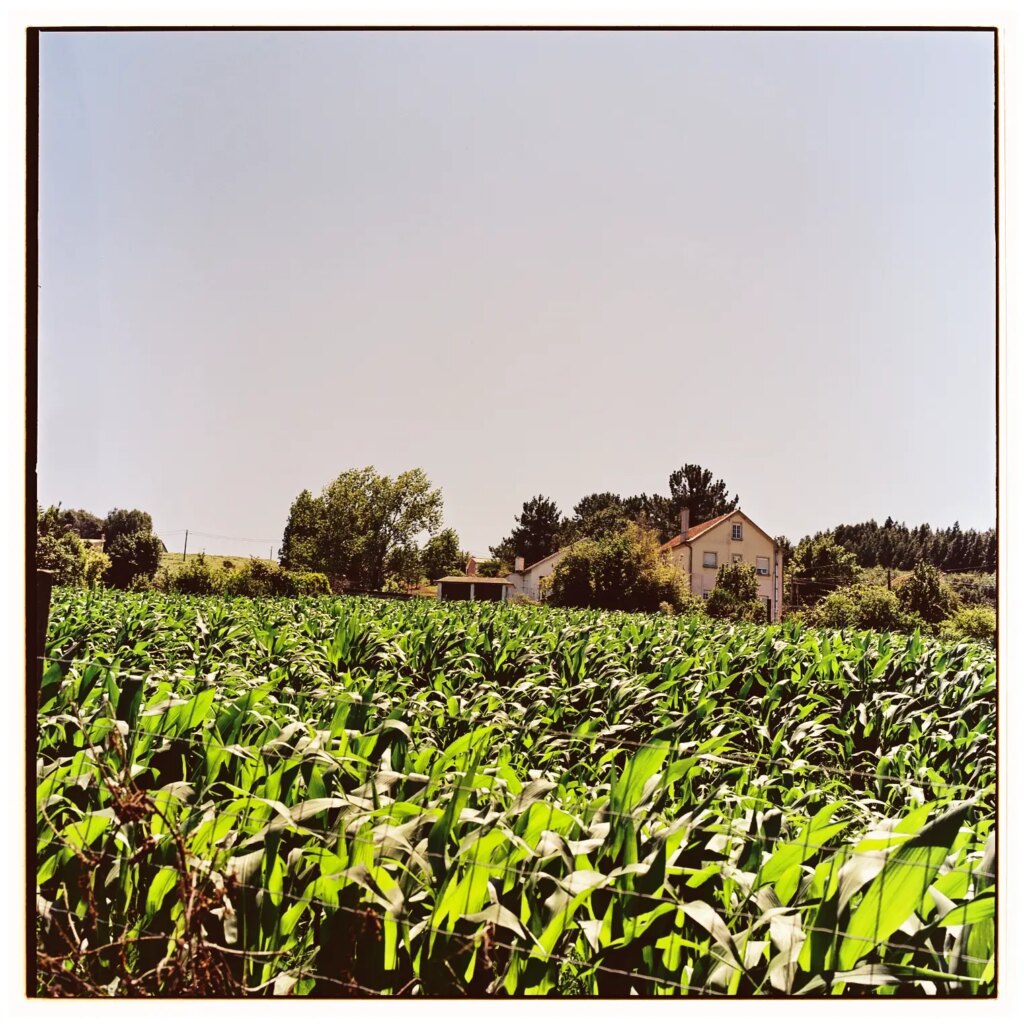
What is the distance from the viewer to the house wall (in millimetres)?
4304

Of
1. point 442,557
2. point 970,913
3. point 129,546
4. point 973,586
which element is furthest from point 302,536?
point 970,913

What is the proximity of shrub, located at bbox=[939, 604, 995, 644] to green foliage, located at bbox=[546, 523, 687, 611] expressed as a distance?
1.24 meters

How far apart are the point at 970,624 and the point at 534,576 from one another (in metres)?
2.44

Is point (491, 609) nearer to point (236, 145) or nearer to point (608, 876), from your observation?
point (236, 145)

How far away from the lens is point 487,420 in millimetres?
2734

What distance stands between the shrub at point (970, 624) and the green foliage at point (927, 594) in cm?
4

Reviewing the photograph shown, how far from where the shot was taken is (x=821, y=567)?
3.88 metres

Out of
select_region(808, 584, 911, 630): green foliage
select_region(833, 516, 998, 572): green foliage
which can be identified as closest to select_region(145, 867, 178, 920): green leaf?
select_region(833, 516, 998, 572): green foliage

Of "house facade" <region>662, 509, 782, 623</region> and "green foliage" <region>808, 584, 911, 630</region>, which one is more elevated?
"house facade" <region>662, 509, 782, 623</region>

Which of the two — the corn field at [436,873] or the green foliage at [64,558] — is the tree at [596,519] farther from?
the green foliage at [64,558]

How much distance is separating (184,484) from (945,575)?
281cm

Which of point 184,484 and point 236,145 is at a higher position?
point 236,145

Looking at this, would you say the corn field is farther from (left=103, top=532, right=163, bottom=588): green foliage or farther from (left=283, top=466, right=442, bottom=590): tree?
(left=283, top=466, right=442, bottom=590): tree
